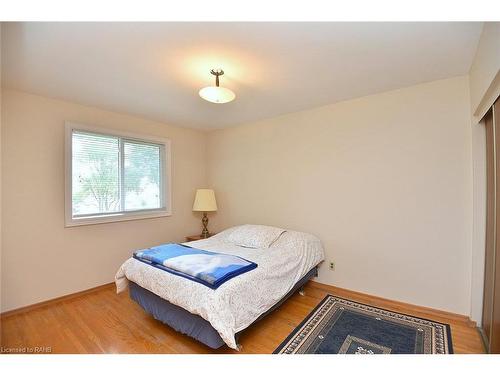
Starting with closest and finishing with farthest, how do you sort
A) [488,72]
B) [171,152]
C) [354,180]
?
[488,72]
[354,180]
[171,152]

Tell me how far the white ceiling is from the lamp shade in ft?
5.18

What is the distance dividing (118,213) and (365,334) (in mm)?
3237

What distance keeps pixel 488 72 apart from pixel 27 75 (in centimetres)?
370

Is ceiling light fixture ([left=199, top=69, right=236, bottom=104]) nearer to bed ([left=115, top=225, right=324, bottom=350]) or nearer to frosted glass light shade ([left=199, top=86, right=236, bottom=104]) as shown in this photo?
frosted glass light shade ([left=199, top=86, right=236, bottom=104])

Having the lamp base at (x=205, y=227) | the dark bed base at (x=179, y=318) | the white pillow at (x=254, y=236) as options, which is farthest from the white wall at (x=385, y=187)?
the dark bed base at (x=179, y=318)

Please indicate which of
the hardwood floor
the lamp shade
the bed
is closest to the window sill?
the lamp shade

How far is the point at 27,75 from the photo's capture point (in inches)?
82.7

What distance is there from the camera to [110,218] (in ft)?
10.0

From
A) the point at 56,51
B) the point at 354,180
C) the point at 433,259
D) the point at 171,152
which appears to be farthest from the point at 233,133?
the point at 433,259

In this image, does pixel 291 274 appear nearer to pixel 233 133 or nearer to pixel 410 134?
pixel 410 134

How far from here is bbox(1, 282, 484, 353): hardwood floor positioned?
1.83 meters

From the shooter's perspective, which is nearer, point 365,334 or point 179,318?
point 179,318

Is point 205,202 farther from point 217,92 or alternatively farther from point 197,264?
point 217,92

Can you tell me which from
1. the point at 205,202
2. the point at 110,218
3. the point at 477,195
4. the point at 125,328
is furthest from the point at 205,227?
the point at 477,195
